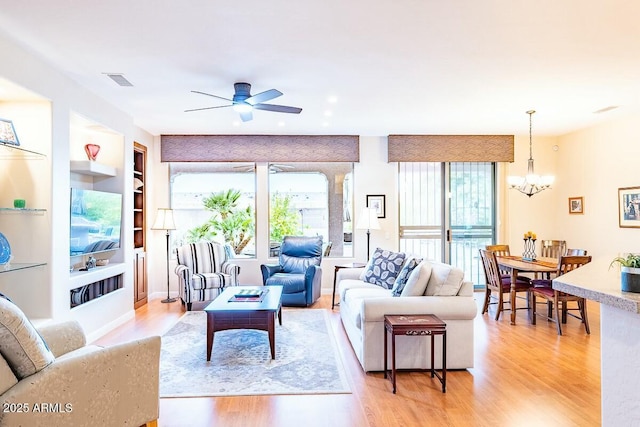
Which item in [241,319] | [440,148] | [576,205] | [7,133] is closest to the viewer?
[7,133]

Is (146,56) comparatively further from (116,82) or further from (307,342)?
(307,342)

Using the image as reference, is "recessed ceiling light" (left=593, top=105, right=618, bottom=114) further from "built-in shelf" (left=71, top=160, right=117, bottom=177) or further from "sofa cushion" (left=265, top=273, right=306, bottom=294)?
"built-in shelf" (left=71, top=160, right=117, bottom=177)

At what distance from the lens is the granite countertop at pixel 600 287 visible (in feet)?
Result: 4.79

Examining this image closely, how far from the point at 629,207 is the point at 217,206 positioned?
6.21m

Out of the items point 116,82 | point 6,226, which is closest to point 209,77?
point 116,82

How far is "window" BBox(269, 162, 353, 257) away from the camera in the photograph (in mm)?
6672

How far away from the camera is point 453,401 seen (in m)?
2.76

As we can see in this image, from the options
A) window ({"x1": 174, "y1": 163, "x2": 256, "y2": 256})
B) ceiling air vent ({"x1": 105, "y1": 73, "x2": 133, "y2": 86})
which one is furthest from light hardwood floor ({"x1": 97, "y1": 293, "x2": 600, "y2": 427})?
window ({"x1": 174, "y1": 163, "x2": 256, "y2": 256})

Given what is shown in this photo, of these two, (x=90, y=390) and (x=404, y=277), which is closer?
(x=90, y=390)

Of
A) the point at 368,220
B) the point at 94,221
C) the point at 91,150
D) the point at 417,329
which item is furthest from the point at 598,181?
the point at 91,150

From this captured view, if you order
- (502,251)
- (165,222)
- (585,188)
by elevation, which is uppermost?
(585,188)

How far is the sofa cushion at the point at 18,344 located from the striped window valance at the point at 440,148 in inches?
218

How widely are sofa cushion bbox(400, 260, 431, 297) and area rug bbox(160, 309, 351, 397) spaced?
0.92 meters

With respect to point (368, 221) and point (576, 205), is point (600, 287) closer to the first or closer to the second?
point (368, 221)
